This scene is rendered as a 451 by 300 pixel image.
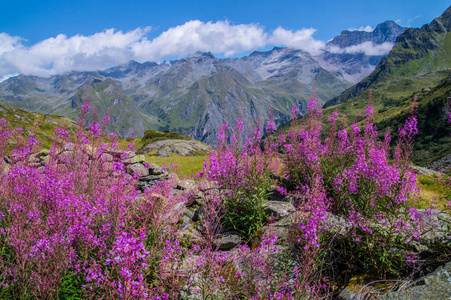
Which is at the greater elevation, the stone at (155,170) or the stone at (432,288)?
the stone at (155,170)

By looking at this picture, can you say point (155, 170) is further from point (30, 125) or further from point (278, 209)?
point (30, 125)

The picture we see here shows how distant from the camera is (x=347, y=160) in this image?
8406mm

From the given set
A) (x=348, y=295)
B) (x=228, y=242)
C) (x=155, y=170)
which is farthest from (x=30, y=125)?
(x=348, y=295)

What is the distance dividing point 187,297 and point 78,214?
2.59 meters

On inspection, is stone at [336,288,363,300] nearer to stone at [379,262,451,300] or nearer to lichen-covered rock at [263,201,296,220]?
stone at [379,262,451,300]

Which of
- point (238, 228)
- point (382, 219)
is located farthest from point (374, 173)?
point (238, 228)

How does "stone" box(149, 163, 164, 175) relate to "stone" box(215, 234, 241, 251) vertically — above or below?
above

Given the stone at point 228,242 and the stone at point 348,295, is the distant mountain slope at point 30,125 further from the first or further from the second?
the stone at point 348,295

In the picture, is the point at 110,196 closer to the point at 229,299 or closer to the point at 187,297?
the point at 187,297

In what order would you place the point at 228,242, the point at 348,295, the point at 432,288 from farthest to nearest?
the point at 228,242 < the point at 348,295 < the point at 432,288

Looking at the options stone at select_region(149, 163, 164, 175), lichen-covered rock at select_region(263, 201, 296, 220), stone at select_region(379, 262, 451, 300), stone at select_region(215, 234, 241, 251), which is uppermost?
stone at select_region(149, 163, 164, 175)

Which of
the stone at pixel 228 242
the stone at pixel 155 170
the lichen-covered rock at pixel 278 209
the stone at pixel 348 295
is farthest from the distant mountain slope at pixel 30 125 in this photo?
the stone at pixel 348 295

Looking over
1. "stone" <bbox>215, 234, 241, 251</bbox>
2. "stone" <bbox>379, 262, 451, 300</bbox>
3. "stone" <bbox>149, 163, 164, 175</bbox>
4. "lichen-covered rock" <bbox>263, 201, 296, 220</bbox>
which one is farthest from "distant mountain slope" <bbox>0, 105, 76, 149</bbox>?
"stone" <bbox>379, 262, 451, 300</bbox>

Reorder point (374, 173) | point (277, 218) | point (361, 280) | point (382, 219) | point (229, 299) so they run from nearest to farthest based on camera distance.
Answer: point (229, 299) → point (361, 280) → point (382, 219) → point (374, 173) → point (277, 218)
